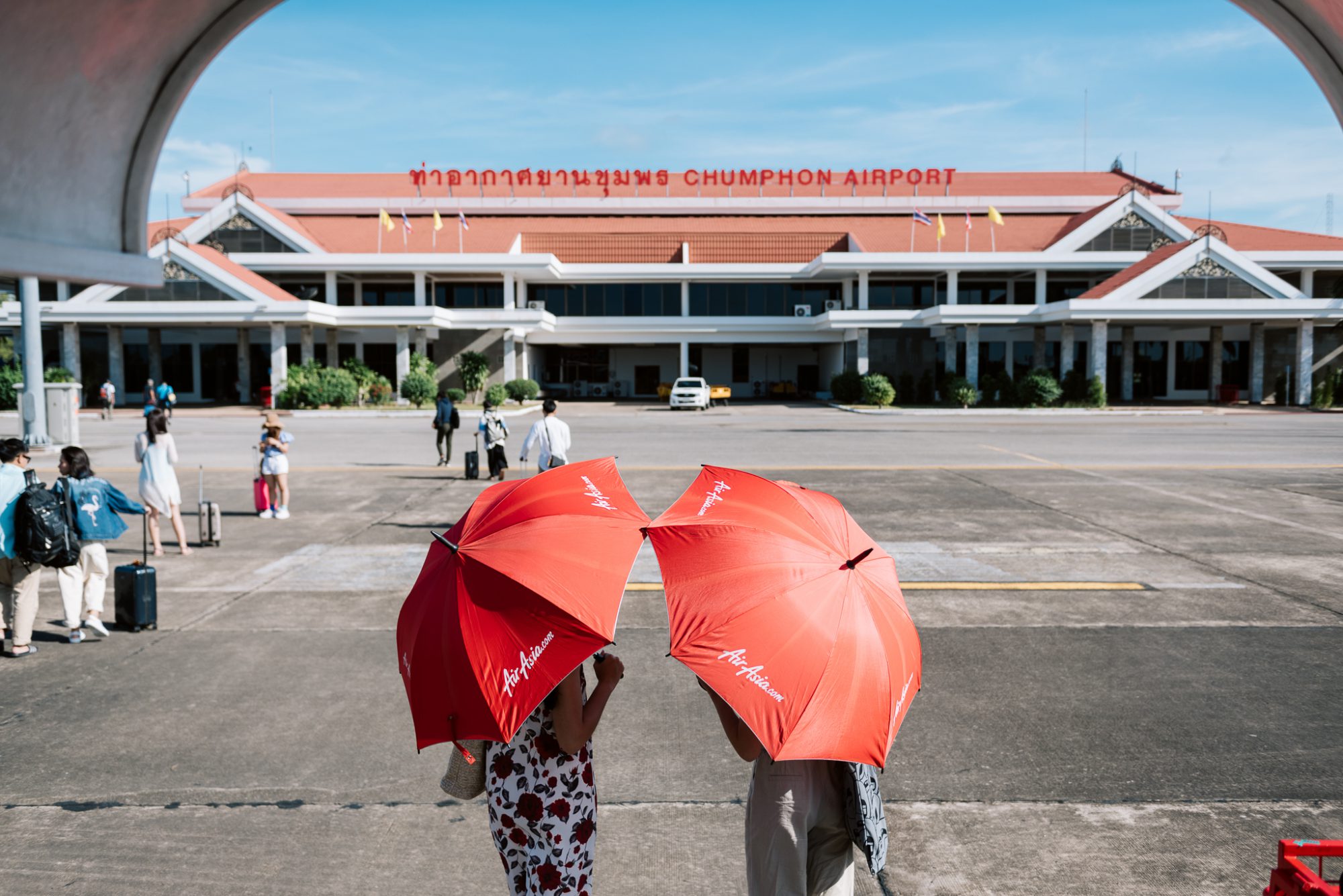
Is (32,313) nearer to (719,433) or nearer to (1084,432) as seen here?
(719,433)

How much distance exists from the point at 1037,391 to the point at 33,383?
119 ft

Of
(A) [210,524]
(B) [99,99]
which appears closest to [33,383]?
(A) [210,524]

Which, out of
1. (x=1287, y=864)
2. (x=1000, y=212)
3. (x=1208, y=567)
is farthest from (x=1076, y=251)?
(x=1287, y=864)

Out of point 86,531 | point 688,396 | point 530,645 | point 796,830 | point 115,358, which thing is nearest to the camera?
point 530,645

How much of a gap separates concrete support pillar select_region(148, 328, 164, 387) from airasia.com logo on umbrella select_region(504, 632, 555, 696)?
5190 cm

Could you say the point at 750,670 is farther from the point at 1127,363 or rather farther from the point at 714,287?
the point at 714,287

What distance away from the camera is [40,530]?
798 centimetres

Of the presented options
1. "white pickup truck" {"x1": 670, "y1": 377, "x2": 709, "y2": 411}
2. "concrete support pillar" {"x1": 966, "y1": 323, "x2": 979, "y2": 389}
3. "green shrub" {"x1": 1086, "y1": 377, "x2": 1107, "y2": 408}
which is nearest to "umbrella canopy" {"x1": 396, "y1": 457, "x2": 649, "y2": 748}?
"white pickup truck" {"x1": 670, "y1": 377, "x2": 709, "y2": 411}

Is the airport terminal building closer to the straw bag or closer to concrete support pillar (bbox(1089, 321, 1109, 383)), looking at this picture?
concrete support pillar (bbox(1089, 321, 1109, 383))

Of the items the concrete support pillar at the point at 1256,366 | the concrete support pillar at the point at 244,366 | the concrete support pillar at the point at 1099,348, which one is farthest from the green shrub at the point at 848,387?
the concrete support pillar at the point at 244,366

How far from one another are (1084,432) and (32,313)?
29251 mm

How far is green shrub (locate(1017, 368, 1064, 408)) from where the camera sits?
42469mm

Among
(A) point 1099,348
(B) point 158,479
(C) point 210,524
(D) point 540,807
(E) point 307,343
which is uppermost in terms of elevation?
(E) point 307,343

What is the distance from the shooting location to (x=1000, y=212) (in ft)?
197
